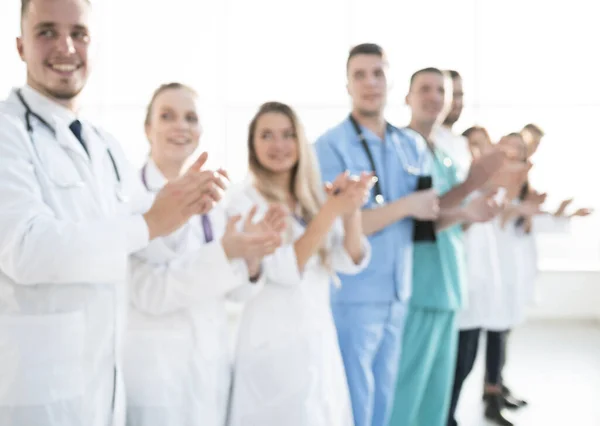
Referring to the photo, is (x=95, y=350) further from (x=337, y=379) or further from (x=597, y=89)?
(x=597, y=89)

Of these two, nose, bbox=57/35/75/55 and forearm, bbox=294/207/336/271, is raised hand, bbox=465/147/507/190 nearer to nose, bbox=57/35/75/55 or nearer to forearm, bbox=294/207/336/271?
forearm, bbox=294/207/336/271

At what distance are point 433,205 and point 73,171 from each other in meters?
1.37

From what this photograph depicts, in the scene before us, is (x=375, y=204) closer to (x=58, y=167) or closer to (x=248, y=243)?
(x=248, y=243)

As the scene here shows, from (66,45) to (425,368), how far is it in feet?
5.84

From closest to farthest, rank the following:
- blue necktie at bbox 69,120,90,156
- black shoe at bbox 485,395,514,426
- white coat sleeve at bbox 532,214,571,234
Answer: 1. blue necktie at bbox 69,120,90,156
2. black shoe at bbox 485,395,514,426
3. white coat sleeve at bbox 532,214,571,234

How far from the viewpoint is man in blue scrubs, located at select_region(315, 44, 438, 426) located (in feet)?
8.07

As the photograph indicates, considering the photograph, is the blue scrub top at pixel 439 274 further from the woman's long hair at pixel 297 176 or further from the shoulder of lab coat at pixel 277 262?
the shoulder of lab coat at pixel 277 262

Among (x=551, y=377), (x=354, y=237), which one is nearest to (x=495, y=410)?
(x=551, y=377)

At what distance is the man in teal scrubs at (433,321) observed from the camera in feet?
8.76

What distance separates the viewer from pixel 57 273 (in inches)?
51.4

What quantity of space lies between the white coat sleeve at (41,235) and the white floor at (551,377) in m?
2.55

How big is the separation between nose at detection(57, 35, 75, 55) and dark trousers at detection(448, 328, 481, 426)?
2.38 m

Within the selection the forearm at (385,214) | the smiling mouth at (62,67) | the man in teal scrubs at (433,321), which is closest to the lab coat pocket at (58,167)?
the smiling mouth at (62,67)

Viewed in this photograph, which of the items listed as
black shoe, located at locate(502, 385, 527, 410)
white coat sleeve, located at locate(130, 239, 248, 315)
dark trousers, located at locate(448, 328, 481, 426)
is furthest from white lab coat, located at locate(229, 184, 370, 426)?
black shoe, located at locate(502, 385, 527, 410)
